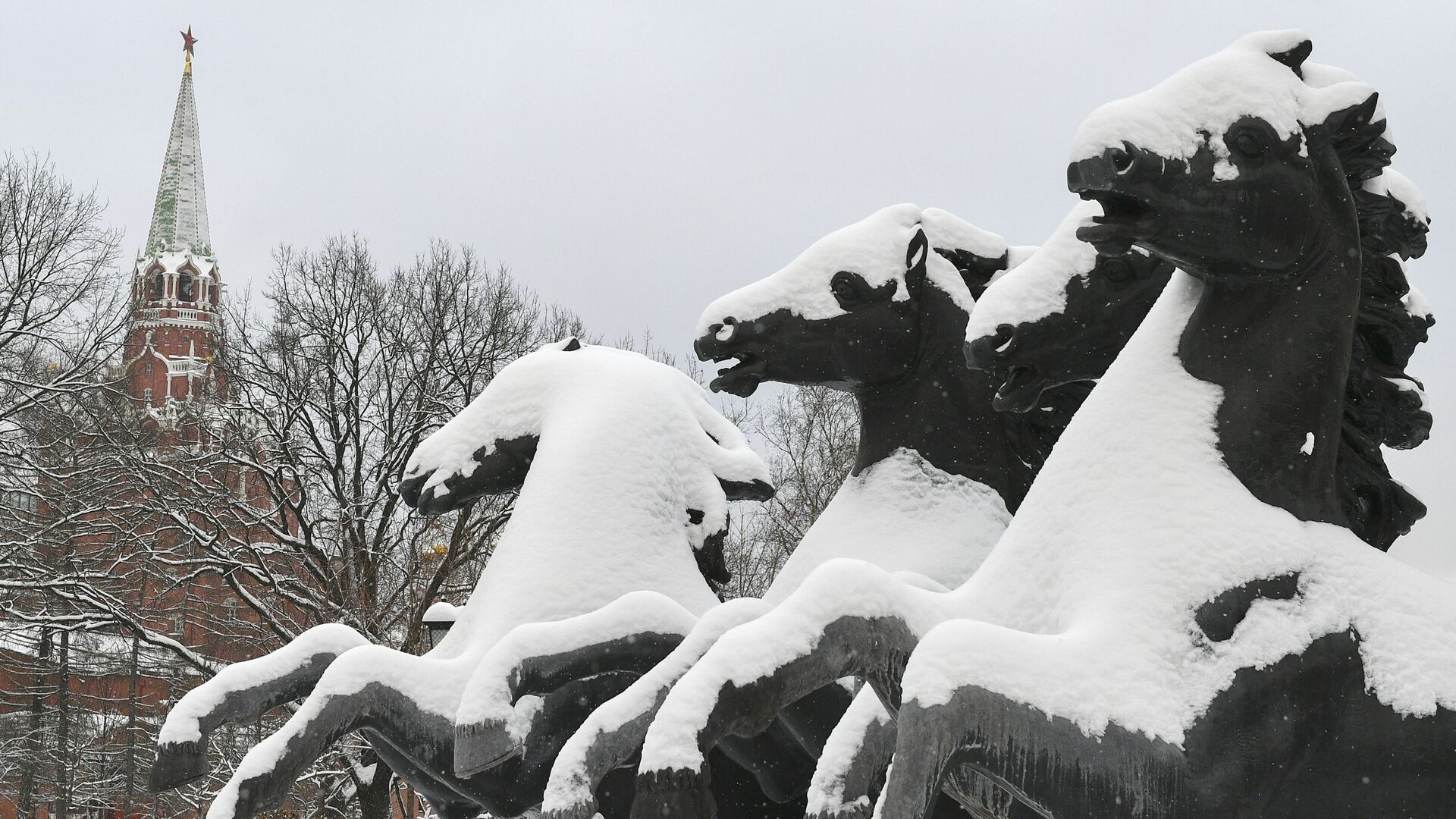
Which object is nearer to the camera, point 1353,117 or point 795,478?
point 1353,117

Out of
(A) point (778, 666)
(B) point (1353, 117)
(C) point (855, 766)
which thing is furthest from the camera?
(C) point (855, 766)

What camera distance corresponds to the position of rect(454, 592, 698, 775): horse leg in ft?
14.7

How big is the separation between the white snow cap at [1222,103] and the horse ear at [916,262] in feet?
5.89

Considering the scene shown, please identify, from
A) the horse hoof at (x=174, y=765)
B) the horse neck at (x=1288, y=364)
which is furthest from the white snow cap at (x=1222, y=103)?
the horse hoof at (x=174, y=765)

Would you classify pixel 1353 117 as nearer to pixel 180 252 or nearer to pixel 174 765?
pixel 174 765

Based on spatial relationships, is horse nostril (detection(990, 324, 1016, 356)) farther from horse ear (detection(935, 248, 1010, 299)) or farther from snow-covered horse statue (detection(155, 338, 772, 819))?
snow-covered horse statue (detection(155, 338, 772, 819))

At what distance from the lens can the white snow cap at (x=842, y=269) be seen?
542 centimetres

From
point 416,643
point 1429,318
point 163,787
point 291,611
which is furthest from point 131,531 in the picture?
point 1429,318

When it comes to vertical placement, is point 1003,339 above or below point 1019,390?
above

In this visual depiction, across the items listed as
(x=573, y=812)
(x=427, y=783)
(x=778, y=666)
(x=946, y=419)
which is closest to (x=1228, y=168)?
(x=778, y=666)

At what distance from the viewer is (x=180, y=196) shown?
3048 cm

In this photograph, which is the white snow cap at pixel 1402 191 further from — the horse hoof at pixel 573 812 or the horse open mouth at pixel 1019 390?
the horse hoof at pixel 573 812

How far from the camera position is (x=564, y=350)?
6.89 metres

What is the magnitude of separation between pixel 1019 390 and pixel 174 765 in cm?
307
